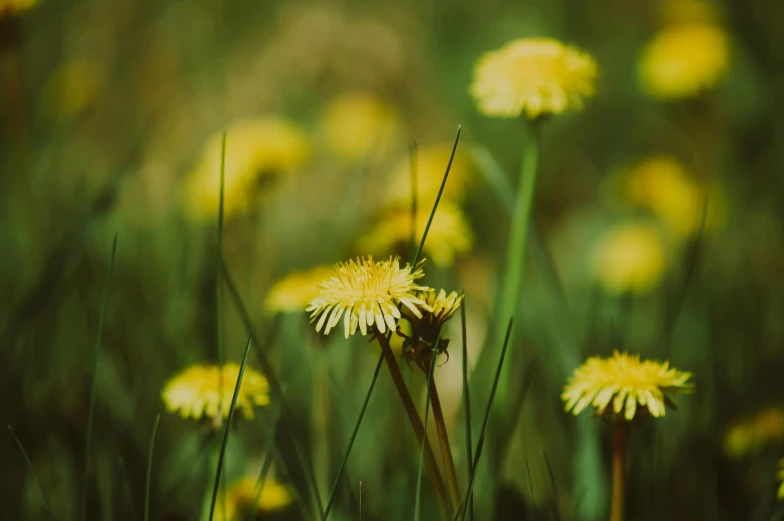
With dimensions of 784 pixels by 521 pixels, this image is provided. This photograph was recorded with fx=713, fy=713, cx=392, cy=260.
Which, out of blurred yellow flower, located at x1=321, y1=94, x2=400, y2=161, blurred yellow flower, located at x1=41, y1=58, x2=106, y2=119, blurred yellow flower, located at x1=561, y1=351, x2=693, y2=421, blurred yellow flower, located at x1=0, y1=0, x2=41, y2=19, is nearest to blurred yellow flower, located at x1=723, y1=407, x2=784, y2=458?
blurred yellow flower, located at x1=561, y1=351, x2=693, y2=421

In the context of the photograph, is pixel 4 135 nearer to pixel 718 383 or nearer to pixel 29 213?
pixel 29 213

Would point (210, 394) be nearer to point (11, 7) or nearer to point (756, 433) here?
point (756, 433)

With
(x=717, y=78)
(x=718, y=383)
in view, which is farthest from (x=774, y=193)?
(x=718, y=383)

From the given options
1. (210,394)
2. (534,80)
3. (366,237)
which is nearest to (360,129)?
(366,237)

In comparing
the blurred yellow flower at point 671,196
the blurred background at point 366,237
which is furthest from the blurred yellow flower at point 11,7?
the blurred yellow flower at point 671,196

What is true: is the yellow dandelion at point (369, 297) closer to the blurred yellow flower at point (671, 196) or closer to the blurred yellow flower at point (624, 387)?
the blurred yellow flower at point (624, 387)

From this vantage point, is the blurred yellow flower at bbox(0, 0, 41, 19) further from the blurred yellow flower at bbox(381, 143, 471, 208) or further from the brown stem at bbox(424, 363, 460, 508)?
the brown stem at bbox(424, 363, 460, 508)
